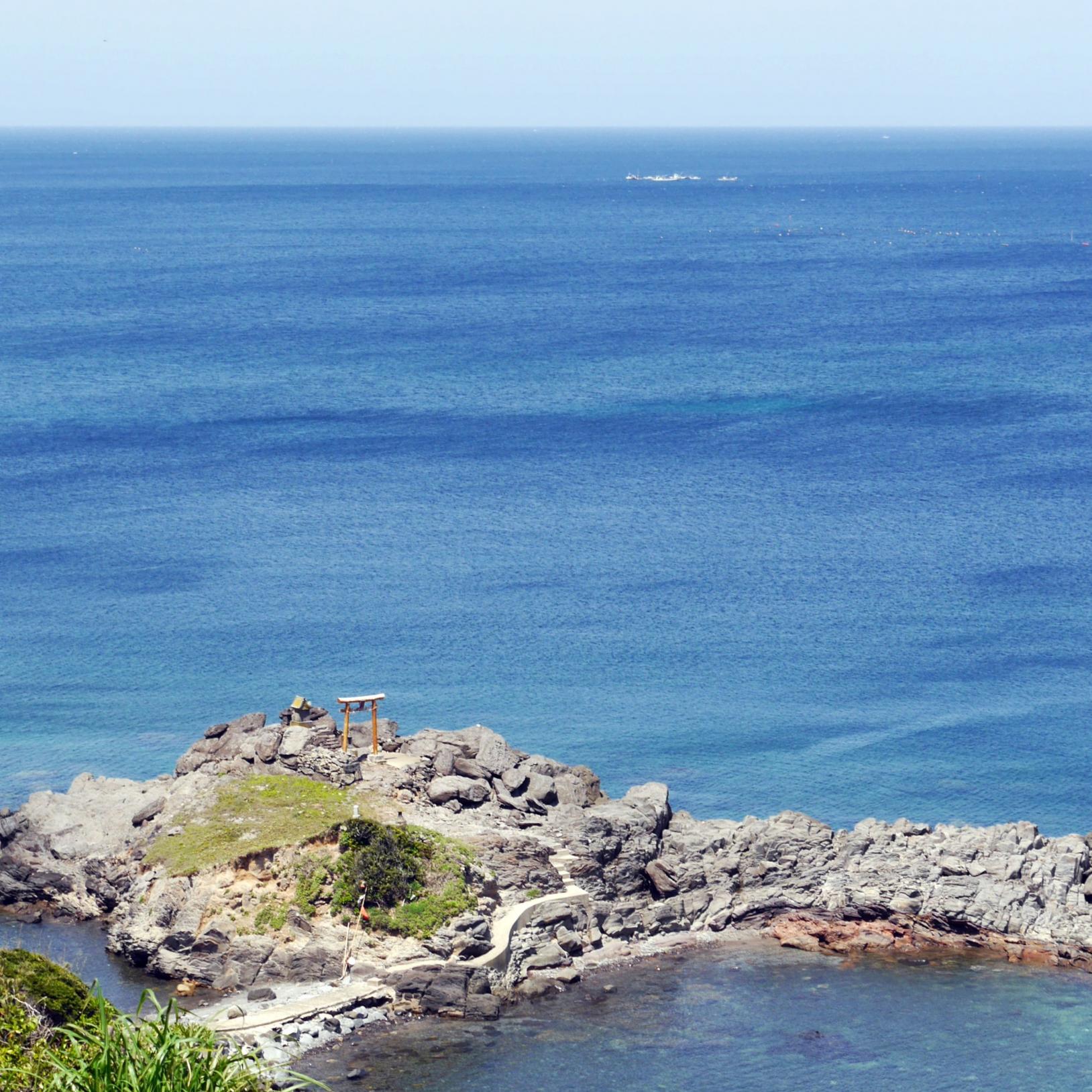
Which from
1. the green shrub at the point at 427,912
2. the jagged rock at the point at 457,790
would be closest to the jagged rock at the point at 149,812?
the jagged rock at the point at 457,790

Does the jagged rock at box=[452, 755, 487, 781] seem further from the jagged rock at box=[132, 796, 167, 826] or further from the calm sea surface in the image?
the jagged rock at box=[132, 796, 167, 826]

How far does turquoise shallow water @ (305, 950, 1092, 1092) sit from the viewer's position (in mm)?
42312

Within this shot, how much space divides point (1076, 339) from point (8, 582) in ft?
329

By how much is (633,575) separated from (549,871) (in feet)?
127

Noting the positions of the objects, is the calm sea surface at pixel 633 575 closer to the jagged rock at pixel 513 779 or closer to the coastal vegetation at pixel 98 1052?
the jagged rock at pixel 513 779

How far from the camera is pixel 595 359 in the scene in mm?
140875

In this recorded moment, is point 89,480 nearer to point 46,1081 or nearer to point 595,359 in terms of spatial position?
point 595,359

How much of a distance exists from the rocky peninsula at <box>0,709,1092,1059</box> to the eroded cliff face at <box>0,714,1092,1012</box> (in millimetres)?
66

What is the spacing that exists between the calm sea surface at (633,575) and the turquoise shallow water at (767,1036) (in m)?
0.13

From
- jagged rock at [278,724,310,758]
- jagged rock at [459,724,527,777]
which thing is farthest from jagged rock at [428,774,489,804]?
jagged rock at [278,724,310,758]

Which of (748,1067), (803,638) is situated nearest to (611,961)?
(748,1067)

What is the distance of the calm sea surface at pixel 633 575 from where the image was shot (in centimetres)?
4744

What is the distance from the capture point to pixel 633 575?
286ft

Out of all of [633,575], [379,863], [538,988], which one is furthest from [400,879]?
[633,575]
